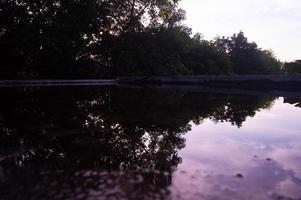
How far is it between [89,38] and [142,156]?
33738mm

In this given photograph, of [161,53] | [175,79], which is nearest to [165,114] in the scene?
[175,79]

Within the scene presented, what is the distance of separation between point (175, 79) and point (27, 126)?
28651 mm

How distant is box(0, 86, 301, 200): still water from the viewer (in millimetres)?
4934

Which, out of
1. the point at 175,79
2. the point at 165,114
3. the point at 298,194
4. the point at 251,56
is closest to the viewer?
the point at 298,194

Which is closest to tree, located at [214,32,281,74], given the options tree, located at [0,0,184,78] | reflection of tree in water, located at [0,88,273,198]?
tree, located at [0,0,184,78]

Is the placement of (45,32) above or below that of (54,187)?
above

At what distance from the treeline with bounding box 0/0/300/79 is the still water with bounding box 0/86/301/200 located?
23420 millimetres

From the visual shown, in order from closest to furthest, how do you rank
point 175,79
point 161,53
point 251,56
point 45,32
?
point 45,32 < point 175,79 < point 161,53 < point 251,56

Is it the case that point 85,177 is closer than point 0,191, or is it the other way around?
point 0,191

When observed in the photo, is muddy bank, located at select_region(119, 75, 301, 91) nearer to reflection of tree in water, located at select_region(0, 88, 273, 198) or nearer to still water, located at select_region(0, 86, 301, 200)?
reflection of tree in water, located at select_region(0, 88, 273, 198)

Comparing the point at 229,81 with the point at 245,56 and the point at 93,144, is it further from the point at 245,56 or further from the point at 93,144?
the point at 93,144

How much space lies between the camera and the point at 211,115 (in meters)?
13.5

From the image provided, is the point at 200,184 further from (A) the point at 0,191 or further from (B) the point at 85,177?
(A) the point at 0,191

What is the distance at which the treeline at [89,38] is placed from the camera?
34375 millimetres
